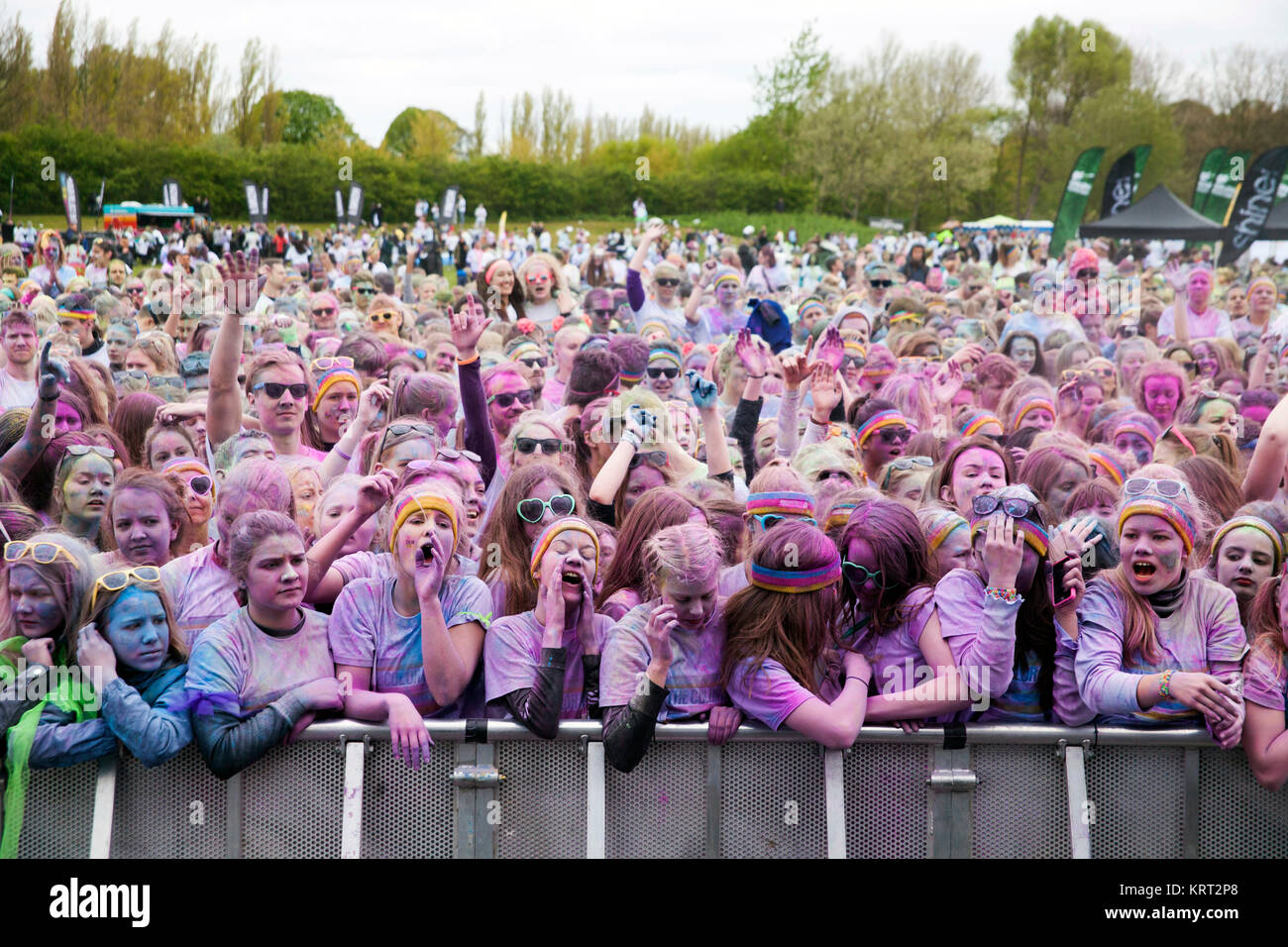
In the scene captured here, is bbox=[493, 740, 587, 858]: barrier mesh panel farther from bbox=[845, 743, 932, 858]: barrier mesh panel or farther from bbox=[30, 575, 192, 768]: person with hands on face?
bbox=[30, 575, 192, 768]: person with hands on face

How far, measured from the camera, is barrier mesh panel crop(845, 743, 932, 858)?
3.46 meters

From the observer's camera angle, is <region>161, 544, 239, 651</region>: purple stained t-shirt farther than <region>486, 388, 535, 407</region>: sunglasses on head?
No

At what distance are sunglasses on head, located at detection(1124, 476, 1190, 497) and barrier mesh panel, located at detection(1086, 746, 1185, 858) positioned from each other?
825mm

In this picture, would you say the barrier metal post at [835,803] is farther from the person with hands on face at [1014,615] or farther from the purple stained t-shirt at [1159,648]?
the purple stained t-shirt at [1159,648]

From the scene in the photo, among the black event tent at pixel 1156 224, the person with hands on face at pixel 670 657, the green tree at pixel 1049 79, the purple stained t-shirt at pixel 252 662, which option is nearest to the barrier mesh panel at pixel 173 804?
the purple stained t-shirt at pixel 252 662

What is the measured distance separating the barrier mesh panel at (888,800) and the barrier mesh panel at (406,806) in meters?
1.14

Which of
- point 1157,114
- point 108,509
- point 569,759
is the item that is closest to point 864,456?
point 569,759

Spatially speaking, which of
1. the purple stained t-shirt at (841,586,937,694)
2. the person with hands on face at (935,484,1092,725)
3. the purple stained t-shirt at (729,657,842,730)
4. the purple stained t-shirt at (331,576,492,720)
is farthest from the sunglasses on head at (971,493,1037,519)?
the purple stained t-shirt at (331,576,492,720)

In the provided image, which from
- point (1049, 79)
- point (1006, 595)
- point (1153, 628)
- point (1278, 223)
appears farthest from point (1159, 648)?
point (1049, 79)

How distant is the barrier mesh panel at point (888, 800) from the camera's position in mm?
3459
